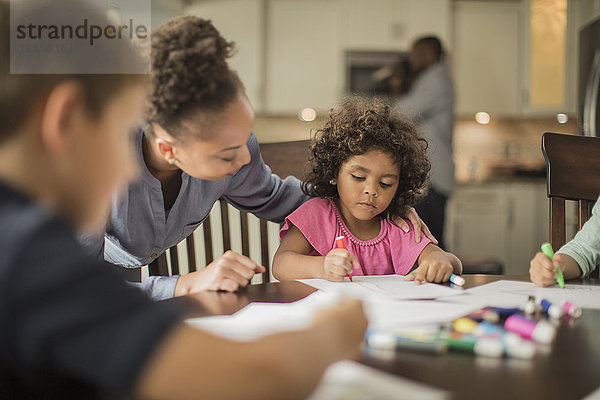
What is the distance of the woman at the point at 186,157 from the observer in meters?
0.86

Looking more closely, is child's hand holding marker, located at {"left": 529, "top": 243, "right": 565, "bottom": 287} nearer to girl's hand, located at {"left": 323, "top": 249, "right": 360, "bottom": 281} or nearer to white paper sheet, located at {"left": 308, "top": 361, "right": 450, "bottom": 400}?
girl's hand, located at {"left": 323, "top": 249, "right": 360, "bottom": 281}

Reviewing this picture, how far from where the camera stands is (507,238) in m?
4.34

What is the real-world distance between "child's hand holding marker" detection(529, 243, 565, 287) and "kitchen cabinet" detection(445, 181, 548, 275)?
3237 mm

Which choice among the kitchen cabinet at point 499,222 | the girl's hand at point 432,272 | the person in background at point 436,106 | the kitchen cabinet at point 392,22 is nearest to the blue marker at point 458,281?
the girl's hand at point 432,272

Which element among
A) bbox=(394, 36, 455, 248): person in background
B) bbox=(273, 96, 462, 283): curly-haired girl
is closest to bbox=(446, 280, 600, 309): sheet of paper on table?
bbox=(273, 96, 462, 283): curly-haired girl

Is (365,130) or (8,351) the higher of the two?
(365,130)

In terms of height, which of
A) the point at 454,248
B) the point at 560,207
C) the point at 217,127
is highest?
the point at 217,127

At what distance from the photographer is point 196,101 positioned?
0.88 metres

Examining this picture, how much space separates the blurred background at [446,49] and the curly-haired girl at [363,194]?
2.91 metres

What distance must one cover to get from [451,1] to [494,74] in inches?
25.8

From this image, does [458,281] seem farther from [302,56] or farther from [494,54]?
[494,54]

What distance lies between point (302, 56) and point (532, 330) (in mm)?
4092

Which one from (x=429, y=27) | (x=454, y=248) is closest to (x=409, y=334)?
(x=454, y=248)

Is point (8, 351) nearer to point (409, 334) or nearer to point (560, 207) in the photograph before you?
point (409, 334)
